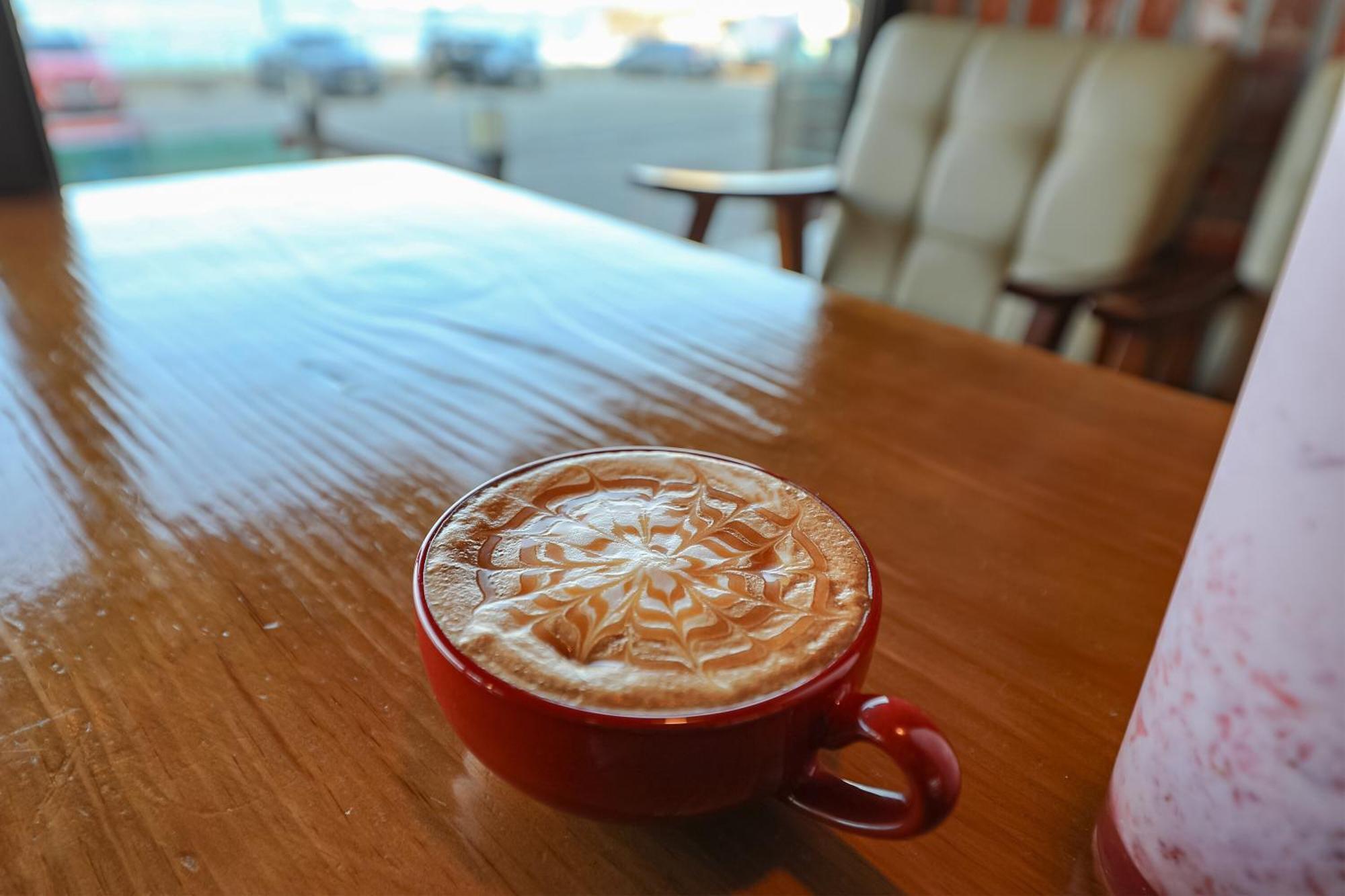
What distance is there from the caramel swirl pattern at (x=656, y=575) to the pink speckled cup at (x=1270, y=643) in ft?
0.36

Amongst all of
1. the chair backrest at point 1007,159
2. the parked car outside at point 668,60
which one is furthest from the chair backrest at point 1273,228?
the parked car outside at point 668,60

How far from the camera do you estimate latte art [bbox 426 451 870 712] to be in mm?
271

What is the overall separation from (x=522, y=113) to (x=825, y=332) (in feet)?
9.98

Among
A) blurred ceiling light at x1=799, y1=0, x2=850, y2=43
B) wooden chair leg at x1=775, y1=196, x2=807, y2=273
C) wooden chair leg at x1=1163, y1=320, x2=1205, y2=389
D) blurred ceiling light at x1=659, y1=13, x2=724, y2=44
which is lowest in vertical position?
wooden chair leg at x1=1163, y1=320, x2=1205, y2=389

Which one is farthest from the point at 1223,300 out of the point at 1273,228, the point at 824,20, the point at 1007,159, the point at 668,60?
the point at 668,60

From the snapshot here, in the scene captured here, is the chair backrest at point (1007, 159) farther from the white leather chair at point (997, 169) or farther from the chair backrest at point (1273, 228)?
the chair backrest at point (1273, 228)

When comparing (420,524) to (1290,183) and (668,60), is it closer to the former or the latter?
(1290,183)

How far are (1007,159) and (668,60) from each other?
2.45m

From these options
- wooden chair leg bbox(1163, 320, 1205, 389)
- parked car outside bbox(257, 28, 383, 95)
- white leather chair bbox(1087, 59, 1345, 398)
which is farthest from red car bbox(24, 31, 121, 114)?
wooden chair leg bbox(1163, 320, 1205, 389)

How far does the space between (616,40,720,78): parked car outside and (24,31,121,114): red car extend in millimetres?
1799

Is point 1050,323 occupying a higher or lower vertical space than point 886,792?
lower

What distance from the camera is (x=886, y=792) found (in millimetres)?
286

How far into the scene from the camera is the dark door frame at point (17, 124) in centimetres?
125

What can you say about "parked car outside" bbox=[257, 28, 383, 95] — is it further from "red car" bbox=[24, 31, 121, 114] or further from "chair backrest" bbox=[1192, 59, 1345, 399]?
"chair backrest" bbox=[1192, 59, 1345, 399]
